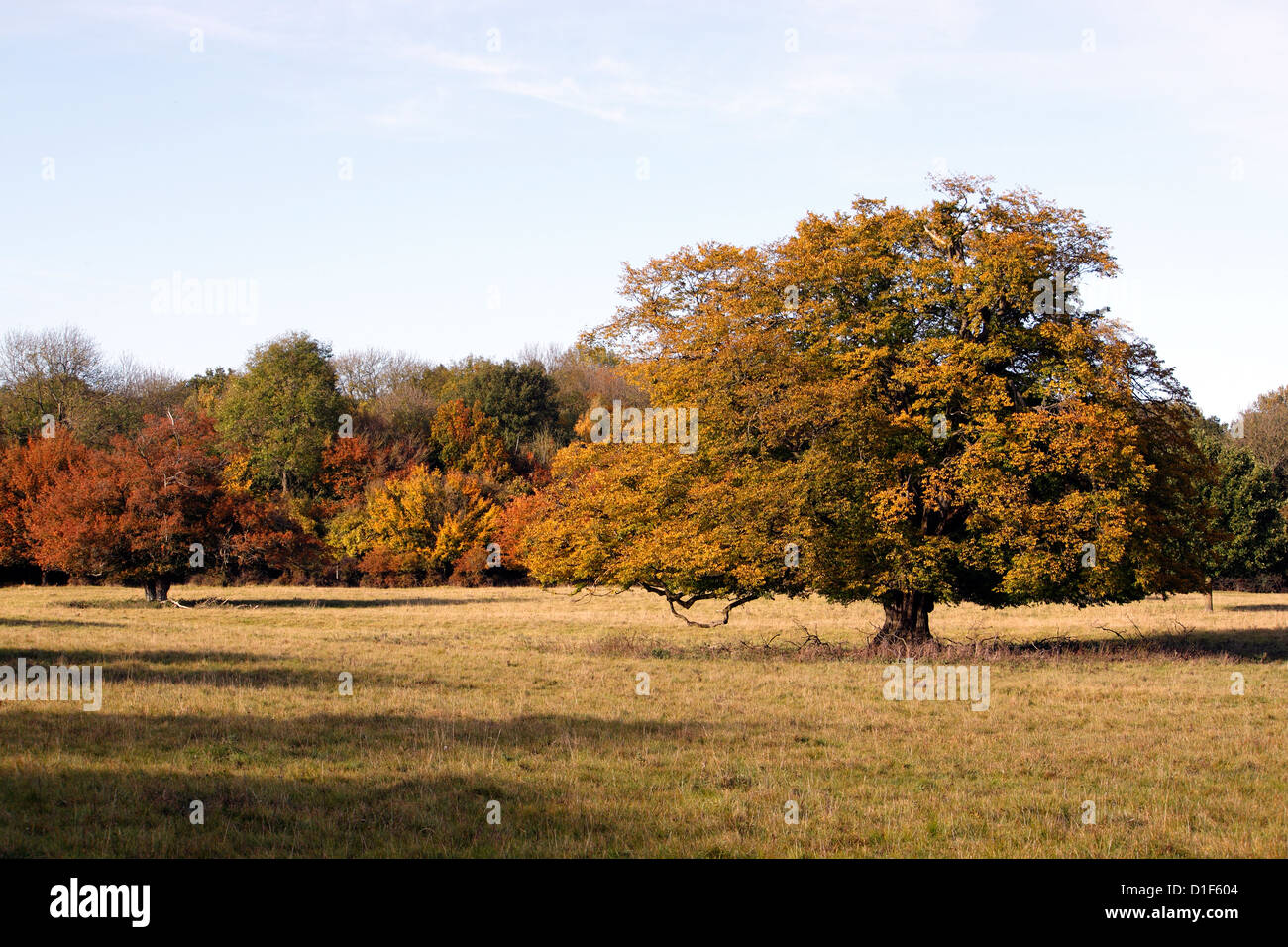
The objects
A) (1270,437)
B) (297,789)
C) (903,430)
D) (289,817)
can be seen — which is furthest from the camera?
(1270,437)

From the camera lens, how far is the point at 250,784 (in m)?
10.9

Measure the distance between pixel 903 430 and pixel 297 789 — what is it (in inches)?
748

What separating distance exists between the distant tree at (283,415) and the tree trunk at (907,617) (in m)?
53.1

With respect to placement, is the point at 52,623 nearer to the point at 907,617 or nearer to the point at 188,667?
the point at 188,667

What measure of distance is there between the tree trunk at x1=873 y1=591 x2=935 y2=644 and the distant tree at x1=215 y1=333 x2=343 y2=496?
5309cm

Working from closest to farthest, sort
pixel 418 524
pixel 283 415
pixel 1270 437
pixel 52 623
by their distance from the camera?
pixel 52 623 → pixel 418 524 → pixel 1270 437 → pixel 283 415

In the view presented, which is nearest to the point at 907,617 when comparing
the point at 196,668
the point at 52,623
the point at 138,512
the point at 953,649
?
the point at 953,649

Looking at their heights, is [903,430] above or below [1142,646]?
above

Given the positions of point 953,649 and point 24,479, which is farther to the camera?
Result: point 24,479

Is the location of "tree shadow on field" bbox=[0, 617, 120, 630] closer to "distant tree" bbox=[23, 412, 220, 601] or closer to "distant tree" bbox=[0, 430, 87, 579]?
"distant tree" bbox=[23, 412, 220, 601]

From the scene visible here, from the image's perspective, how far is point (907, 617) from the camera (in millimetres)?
28016

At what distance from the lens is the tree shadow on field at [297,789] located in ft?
29.5

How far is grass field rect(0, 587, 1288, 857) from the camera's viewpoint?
9469mm
